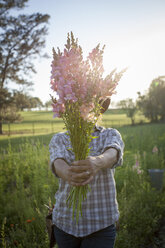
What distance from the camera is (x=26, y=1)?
16969mm

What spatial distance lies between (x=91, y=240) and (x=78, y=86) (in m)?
1.09

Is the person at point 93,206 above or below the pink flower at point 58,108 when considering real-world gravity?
below

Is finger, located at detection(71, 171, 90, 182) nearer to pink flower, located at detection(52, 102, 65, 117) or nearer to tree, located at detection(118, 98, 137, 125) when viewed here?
pink flower, located at detection(52, 102, 65, 117)

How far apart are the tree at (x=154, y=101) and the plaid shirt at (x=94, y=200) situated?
35.9 metres

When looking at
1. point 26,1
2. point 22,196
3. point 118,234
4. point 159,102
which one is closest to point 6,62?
point 26,1

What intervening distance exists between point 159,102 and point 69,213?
36469 mm

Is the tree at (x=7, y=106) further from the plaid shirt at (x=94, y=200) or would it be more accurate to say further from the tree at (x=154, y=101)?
the tree at (x=154, y=101)

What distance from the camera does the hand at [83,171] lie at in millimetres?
1221

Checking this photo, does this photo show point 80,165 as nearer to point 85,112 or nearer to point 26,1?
point 85,112

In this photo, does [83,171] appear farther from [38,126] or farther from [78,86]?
[38,126]

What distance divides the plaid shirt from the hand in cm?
27

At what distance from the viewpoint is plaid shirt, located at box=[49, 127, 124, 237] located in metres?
1.49

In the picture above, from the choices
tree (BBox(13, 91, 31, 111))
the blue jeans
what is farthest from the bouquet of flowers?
tree (BBox(13, 91, 31, 111))

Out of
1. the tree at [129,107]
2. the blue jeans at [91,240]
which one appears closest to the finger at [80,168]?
the blue jeans at [91,240]
